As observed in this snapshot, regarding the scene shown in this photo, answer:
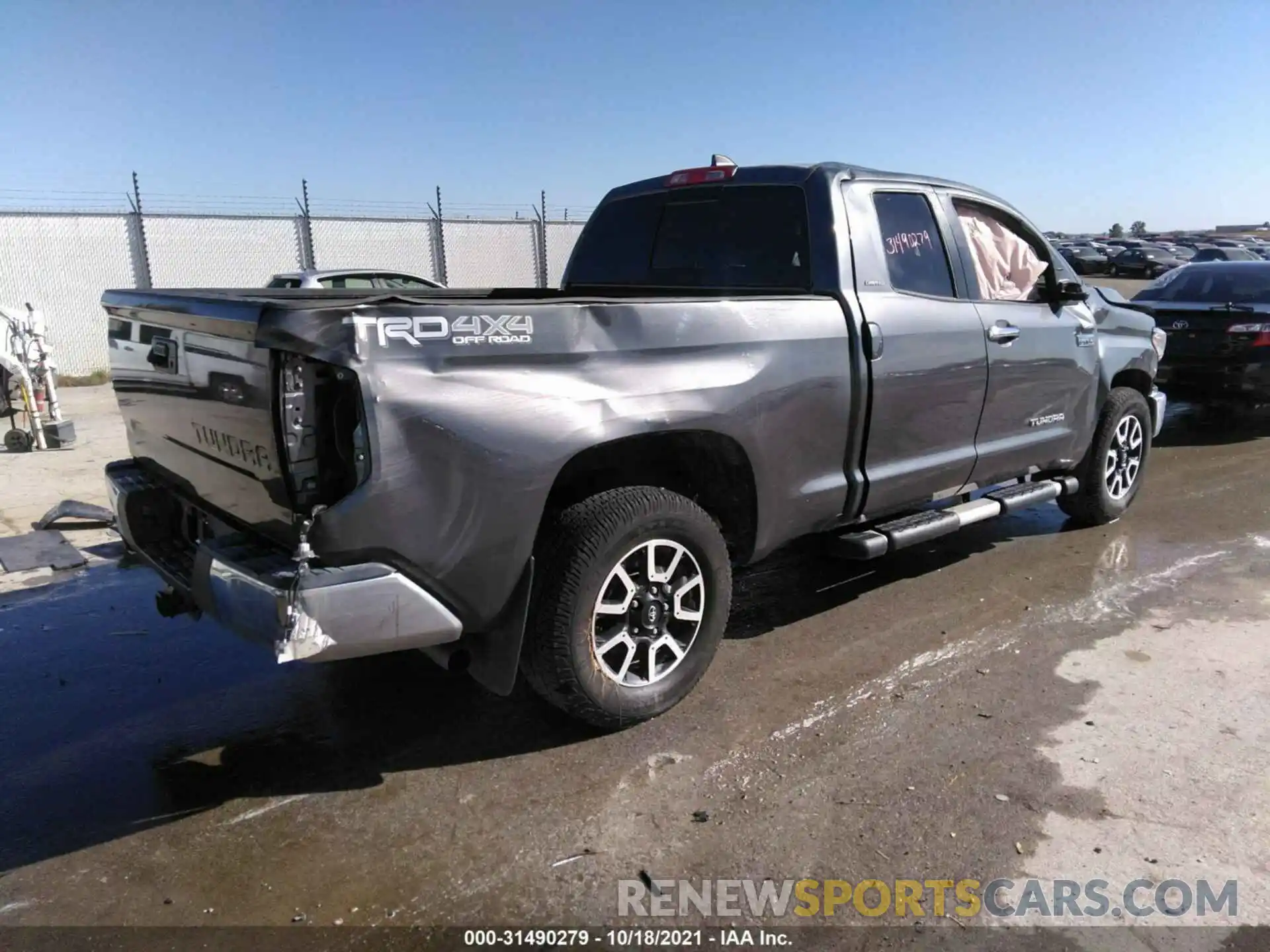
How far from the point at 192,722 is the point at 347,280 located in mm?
8838

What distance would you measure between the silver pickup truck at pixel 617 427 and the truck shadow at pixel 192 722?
441mm

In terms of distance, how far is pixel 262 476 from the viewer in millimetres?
2898

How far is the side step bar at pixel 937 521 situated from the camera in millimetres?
4297

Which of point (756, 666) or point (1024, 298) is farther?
point (1024, 298)

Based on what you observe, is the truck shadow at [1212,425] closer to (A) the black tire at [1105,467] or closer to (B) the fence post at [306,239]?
(A) the black tire at [1105,467]

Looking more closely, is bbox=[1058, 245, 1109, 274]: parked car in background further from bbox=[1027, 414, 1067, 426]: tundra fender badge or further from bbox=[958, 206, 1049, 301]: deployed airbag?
bbox=[1027, 414, 1067, 426]: tundra fender badge

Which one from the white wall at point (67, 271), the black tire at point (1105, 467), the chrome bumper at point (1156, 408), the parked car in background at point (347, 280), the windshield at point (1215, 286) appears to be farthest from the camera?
the white wall at point (67, 271)

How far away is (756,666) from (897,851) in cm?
135

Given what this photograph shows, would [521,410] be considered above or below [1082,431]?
above

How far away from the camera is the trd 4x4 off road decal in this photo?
104 inches

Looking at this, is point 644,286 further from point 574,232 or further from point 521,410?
point 574,232

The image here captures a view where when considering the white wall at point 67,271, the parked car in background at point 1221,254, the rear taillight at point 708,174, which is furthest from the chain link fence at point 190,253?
the parked car in background at point 1221,254

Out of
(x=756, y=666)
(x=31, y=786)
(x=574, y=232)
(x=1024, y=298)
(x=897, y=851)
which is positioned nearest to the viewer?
(x=897, y=851)

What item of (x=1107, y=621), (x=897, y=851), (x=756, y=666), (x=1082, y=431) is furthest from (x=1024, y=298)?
(x=897, y=851)
